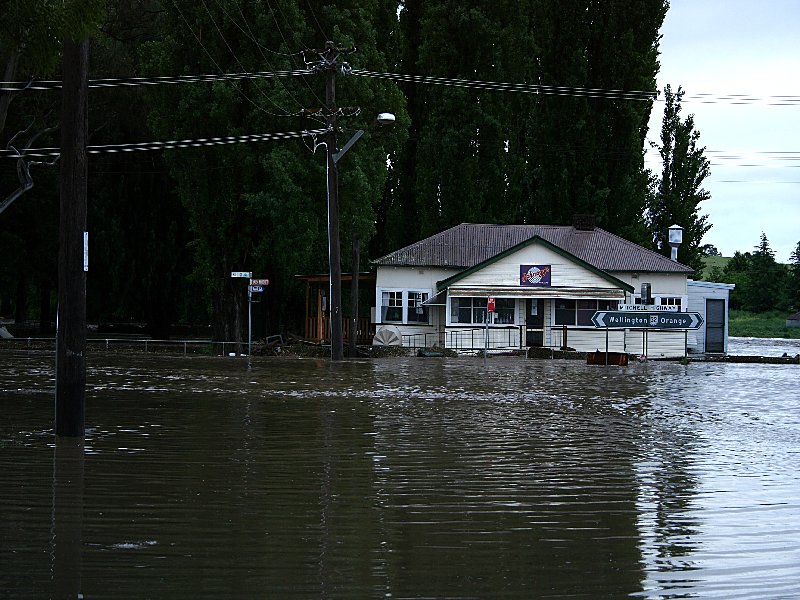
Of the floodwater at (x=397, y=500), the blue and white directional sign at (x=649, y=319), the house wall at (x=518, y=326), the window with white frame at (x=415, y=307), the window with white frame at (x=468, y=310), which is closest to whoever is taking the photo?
the floodwater at (x=397, y=500)

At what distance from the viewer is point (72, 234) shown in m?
14.1

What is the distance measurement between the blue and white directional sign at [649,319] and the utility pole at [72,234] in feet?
98.7

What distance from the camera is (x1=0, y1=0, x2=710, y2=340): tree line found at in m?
47.3

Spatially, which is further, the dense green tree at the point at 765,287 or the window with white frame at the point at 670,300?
the dense green tree at the point at 765,287

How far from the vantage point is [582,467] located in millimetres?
12492

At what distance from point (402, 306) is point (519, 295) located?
5.10m

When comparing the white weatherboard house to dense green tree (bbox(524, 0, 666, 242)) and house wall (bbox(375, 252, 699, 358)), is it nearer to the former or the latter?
house wall (bbox(375, 252, 699, 358))

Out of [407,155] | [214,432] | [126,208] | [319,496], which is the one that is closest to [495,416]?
[214,432]

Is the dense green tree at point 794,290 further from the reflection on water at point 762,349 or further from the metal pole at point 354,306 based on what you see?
the metal pole at point 354,306

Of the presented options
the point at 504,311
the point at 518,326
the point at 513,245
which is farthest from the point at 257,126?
the point at 518,326

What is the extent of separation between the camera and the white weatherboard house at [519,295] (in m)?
50.1

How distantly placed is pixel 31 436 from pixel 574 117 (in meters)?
47.9

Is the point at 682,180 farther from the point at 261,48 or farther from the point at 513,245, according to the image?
the point at 261,48

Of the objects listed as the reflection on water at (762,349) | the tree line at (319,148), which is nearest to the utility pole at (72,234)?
the tree line at (319,148)
